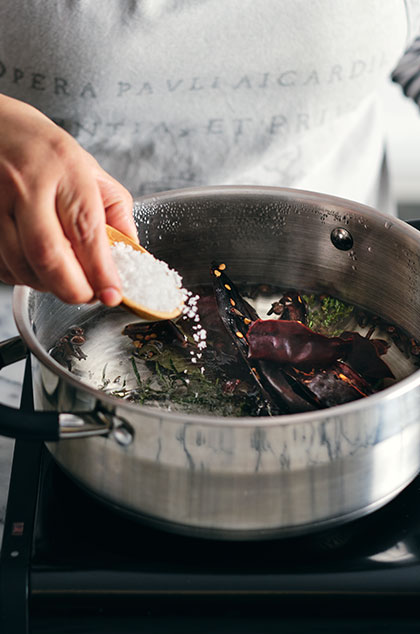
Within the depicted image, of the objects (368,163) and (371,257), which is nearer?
(371,257)

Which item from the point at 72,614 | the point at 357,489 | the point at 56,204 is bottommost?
the point at 72,614

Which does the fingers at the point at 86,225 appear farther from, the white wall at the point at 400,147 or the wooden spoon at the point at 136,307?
the white wall at the point at 400,147

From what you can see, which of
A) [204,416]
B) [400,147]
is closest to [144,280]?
[204,416]

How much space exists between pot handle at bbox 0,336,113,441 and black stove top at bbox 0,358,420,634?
0.29 ft

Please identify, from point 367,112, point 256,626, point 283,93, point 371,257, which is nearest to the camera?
point 256,626

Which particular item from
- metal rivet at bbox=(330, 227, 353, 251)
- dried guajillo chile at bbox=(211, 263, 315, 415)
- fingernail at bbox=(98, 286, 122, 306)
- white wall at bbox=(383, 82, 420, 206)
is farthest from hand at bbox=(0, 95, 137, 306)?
white wall at bbox=(383, 82, 420, 206)

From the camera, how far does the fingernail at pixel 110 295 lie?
43cm

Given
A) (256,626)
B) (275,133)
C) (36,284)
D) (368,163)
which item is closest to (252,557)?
(256,626)

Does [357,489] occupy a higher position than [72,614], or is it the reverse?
[357,489]

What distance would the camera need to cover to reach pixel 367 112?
915 millimetres

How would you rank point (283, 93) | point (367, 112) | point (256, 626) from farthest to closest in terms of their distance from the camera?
point (367, 112) → point (283, 93) → point (256, 626)

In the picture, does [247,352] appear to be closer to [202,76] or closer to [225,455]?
[225,455]

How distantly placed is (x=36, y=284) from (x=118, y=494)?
15 cm

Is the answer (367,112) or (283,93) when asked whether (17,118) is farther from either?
(367,112)
